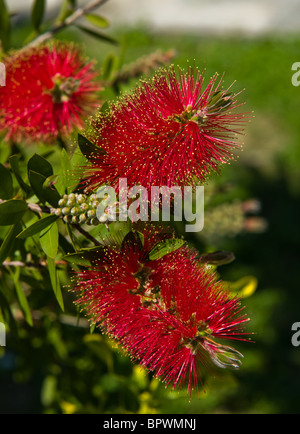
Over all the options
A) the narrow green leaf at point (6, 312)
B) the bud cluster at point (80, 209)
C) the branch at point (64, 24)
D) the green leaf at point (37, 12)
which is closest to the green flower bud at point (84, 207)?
the bud cluster at point (80, 209)

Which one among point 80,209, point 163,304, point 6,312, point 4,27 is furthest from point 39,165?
point 4,27

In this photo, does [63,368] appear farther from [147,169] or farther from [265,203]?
[265,203]

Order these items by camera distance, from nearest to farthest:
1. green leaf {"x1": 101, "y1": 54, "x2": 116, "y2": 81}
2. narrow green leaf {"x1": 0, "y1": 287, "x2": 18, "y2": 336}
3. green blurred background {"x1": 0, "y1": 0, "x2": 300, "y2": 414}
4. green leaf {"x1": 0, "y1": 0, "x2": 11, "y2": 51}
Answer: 1. narrow green leaf {"x1": 0, "y1": 287, "x2": 18, "y2": 336}
2. green leaf {"x1": 0, "y1": 0, "x2": 11, "y2": 51}
3. green leaf {"x1": 101, "y1": 54, "x2": 116, "y2": 81}
4. green blurred background {"x1": 0, "y1": 0, "x2": 300, "y2": 414}

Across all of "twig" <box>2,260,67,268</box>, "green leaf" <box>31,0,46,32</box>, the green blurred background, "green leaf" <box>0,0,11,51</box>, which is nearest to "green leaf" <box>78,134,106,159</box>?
"twig" <box>2,260,67,268</box>

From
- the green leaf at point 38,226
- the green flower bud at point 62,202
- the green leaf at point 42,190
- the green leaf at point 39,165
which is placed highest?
the green leaf at point 39,165

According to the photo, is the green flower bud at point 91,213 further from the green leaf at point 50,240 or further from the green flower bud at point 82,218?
the green leaf at point 50,240

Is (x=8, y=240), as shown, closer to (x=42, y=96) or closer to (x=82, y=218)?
(x=82, y=218)

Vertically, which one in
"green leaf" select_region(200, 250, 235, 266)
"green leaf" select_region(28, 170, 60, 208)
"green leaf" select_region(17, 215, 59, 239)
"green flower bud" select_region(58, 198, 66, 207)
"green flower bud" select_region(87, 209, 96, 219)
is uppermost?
"green leaf" select_region(28, 170, 60, 208)

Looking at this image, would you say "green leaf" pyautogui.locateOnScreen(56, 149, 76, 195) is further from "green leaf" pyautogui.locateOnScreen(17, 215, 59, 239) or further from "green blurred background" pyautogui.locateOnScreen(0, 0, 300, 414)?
"green blurred background" pyautogui.locateOnScreen(0, 0, 300, 414)
